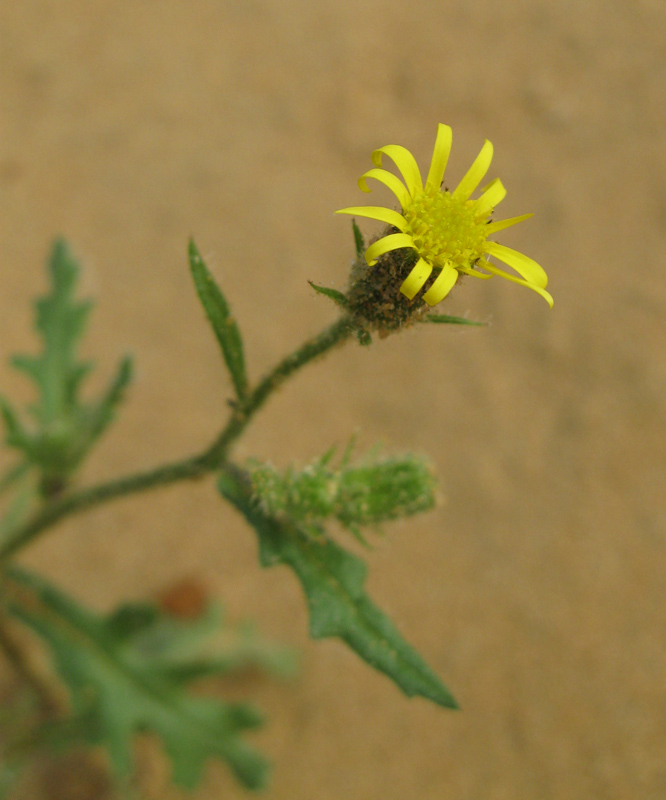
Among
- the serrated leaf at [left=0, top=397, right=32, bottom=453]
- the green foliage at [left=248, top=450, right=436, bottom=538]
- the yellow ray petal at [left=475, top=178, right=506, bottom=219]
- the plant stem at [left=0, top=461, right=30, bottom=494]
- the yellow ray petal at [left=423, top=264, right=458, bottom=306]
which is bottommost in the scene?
the serrated leaf at [left=0, top=397, right=32, bottom=453]

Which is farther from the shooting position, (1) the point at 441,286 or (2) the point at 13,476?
(2) the point at 13,476

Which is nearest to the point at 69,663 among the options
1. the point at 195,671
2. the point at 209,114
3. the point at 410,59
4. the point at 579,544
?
the point at 195,671

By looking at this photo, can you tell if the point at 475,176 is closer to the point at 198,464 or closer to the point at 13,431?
the point at 198,464

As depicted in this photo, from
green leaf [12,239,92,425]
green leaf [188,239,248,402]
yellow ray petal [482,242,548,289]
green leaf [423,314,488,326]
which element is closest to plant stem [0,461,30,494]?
green leaf [12,239,92,425]

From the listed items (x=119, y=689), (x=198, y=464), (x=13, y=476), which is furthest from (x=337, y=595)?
(x=13, y=476)

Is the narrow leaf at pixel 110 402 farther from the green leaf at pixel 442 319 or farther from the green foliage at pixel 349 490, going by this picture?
the green leaf at pixel 442 319

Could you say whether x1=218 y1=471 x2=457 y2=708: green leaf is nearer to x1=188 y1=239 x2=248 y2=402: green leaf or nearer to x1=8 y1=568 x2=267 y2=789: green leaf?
x1=188 y1=239 x2=248 y2=402: green leaf

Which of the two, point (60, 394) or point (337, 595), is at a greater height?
point (60, 394)
